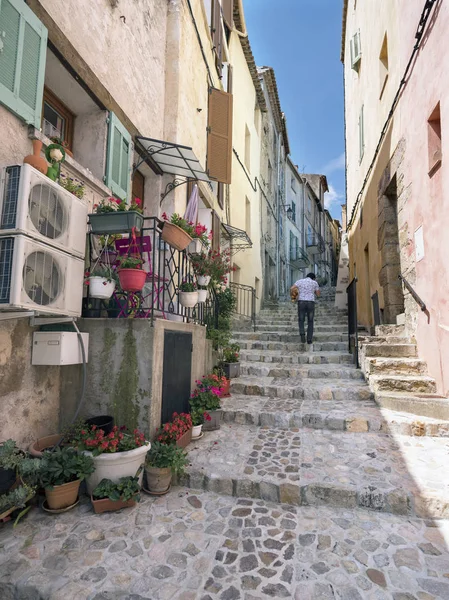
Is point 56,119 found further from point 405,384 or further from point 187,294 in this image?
point 405,384

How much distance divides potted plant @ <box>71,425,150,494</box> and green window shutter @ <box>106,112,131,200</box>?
3.09m

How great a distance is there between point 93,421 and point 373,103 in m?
8.89

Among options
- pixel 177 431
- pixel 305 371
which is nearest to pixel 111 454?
pixel 177 431

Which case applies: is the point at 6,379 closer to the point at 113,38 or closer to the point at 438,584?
the point at 438,584

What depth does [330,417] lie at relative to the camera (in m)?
4.24

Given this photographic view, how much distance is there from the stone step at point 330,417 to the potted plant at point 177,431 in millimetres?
904

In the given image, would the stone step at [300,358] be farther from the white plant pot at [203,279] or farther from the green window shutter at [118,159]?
the green window shutter at [118,159]

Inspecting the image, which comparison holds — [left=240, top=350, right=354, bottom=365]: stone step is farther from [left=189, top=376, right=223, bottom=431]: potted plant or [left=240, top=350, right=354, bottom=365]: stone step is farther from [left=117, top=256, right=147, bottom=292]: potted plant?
[left=117, top=256, right=147, bottom=292]: potted plant

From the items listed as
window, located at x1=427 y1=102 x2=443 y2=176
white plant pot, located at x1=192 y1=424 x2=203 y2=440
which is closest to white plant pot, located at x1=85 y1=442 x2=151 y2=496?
white plant pot, located at x1=192 y1=424 x2=203 y2=440

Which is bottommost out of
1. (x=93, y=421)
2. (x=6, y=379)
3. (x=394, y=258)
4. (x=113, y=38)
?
(x=93, y=421)

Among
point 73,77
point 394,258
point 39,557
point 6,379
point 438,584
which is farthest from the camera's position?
point 394,258

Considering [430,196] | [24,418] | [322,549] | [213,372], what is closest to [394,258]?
[430,196]

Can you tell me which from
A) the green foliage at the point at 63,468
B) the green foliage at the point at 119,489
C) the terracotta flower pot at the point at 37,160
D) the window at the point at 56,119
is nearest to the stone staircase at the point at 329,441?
the green foliage at the point at 119,489

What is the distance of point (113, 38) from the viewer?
15.1ft
